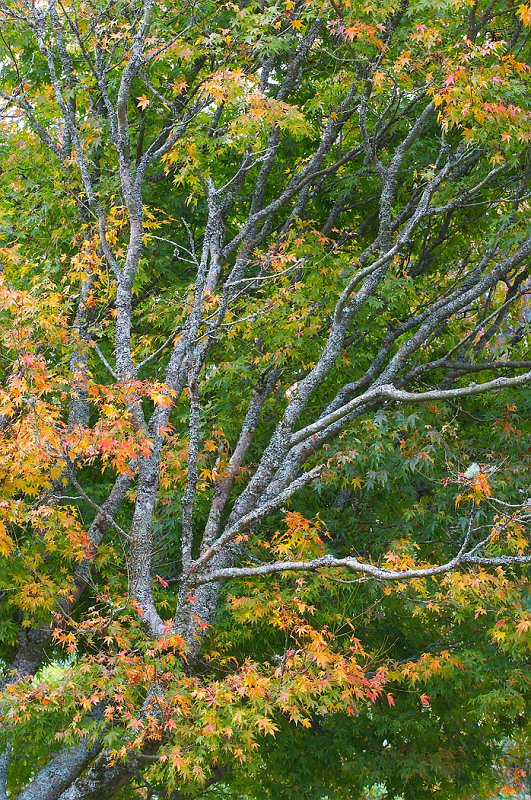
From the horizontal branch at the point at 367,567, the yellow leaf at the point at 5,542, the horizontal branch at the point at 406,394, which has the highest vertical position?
the yellow leaf at the point at 5,542

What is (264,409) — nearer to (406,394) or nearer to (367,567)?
(406,394)

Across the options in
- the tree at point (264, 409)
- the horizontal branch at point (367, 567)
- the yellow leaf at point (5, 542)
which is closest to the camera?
the horizontal branch at point (367, 567)

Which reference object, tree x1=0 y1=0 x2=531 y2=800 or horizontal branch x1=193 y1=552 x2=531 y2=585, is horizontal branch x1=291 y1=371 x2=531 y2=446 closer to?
tree x1=0 y1=0 x2=531 y2=800

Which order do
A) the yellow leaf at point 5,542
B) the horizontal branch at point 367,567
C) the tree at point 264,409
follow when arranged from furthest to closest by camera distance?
the tree at point 264,409
the yellow leaf at point 5,542
the horizontal branch at point 367,567

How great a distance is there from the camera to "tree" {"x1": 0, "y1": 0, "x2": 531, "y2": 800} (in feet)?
22.7

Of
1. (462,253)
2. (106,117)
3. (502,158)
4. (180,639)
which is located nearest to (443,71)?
(502,158)

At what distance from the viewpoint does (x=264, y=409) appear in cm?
948

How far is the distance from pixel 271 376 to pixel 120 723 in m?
3.46

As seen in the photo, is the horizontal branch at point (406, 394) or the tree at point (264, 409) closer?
the horizontal branch at point (406, 394)

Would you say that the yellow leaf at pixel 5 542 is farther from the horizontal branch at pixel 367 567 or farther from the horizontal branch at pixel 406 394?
the horizontal branch at pixel 406 394

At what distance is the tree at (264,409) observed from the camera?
6906 mm

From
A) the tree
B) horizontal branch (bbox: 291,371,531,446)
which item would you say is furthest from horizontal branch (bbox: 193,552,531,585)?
horizontal branch (bbox: 291,371,531,446)

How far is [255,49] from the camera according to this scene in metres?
7.77

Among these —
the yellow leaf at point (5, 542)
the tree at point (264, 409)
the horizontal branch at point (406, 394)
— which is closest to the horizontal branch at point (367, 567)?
the tree at point (264, 409)
